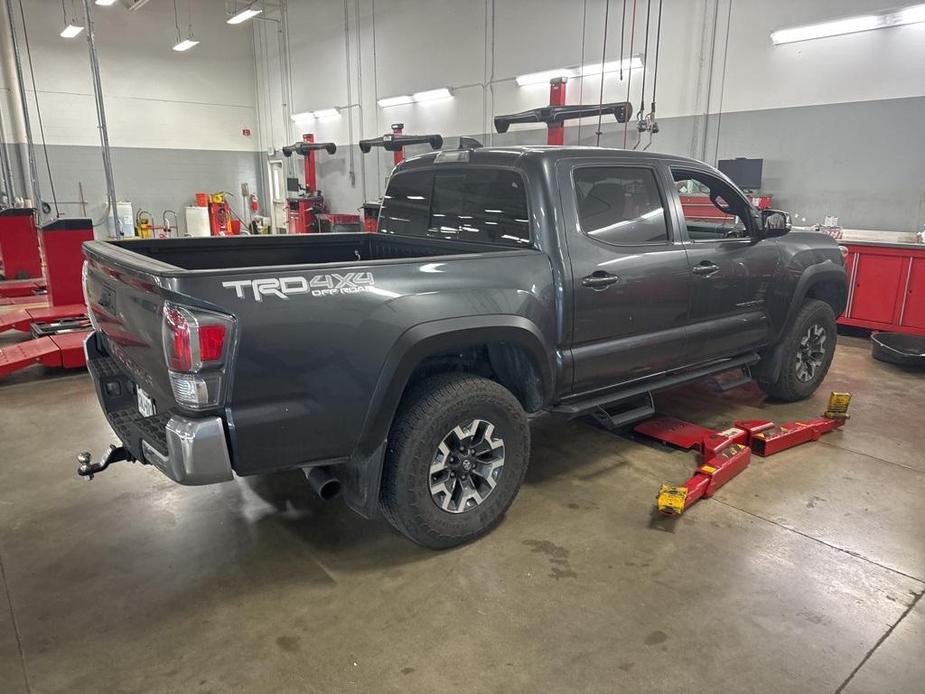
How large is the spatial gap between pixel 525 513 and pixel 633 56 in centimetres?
788

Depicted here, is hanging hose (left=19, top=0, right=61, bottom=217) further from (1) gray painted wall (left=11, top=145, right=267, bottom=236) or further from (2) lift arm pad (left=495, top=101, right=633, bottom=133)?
(2) lift arm pad (left=495, top=101, right=633, bottom=133)

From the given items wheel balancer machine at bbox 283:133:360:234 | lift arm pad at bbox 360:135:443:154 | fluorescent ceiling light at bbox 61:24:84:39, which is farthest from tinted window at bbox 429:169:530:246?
fluorescent ceiling light at bbox 61:24:84:39

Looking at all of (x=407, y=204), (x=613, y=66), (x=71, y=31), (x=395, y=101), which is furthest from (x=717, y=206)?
(x=71, y=31)

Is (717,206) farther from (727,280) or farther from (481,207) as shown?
(481,207)

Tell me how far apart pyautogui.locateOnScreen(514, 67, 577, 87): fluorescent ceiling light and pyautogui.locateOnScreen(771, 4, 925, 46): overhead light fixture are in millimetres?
3138

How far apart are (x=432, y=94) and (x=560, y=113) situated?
16.2 ft

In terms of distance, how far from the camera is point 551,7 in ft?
32.8

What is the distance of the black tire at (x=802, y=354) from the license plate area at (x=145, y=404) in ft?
13.1

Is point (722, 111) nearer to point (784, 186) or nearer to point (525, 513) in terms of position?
point (784, 186)

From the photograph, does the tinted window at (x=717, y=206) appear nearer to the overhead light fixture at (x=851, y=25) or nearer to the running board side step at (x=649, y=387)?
the running board side step at (x=649, y=387)

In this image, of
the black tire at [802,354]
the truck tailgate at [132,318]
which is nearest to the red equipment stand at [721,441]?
the black tire at [802,354]

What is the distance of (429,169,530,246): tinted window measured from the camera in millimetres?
3100

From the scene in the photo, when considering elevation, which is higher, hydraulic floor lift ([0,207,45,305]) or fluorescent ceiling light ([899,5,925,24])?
fluorescent ceiling light ([899,5,925,24])

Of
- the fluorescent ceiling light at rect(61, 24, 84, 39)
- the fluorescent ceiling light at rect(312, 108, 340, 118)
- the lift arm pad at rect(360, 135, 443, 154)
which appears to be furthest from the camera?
the fluorescent ceiling light at rect(312, 108, 340, 118)
